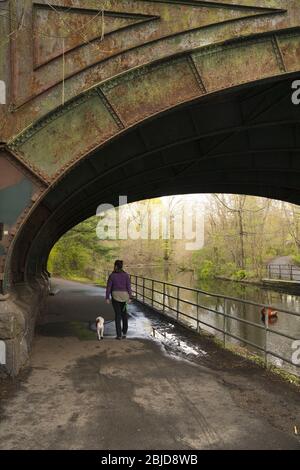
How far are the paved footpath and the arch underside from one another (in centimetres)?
355

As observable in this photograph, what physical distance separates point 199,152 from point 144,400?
782cm

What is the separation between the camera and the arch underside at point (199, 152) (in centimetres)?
941

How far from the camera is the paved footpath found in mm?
4688

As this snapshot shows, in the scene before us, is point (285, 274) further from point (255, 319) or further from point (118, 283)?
point (118, 283)

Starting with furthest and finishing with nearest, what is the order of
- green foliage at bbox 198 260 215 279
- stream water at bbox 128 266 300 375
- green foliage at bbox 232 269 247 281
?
green foliage at bbox 198 260 215 279, green foliage at bbox 232 269 247 281, stream water at bbox 128 266 300 375

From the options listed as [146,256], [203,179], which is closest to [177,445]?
[203,179]

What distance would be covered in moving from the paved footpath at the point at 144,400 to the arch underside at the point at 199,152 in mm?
3553

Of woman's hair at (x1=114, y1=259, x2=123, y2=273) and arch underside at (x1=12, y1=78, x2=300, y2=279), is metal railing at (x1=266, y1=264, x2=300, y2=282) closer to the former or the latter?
arch underside at (x1=12, y1=78, x2=300, y2=279)

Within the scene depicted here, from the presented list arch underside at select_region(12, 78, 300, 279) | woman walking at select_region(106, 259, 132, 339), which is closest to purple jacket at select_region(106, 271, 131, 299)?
woman walking at select_region(106, 259, 132, 339)

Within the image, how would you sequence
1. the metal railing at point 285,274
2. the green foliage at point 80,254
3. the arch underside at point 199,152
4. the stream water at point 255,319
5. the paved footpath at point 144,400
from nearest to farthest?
the paved footpath at point 144,400
the arch underside at point 199,152
the stream water at point 255,319
the metal railing at point 285,274
the green foliage at point 80,254

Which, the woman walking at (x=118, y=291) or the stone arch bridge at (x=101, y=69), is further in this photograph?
the woman walking at (x=118, y=291)

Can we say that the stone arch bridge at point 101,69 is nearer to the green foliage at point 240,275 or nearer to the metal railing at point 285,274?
the metal railing at point 285,274

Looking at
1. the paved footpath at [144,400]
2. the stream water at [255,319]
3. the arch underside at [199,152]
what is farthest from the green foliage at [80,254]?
the paved footpath at [144,400]

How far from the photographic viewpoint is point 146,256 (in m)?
78.2
